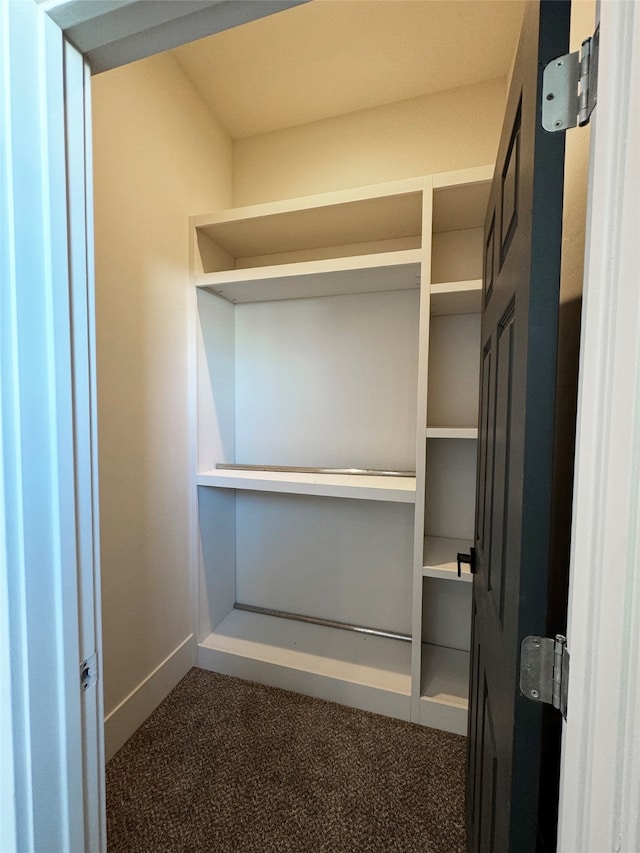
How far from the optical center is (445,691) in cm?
154

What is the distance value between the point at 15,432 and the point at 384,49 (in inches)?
77.8

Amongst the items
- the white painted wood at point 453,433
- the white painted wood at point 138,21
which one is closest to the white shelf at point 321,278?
the white painted wood at point 453,433

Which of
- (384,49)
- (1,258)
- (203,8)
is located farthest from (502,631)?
(384,49)

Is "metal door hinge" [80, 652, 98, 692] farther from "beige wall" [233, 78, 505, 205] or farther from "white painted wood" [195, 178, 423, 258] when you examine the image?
"beige wall" [233, 78, 505, 205]

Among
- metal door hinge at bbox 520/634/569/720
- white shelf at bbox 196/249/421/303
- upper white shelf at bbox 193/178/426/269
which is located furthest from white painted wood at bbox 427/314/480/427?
metal door hinge at bbox 520/634/569/720

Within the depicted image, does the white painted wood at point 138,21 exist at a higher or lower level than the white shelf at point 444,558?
higher

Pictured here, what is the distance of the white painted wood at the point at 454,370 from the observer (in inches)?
67.5

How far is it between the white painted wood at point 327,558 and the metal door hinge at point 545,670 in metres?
1.35

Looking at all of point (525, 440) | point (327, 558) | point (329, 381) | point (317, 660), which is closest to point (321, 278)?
point (329, 381)

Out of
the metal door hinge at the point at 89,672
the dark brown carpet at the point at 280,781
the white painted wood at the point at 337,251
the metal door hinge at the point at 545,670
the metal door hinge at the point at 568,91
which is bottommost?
the dark brown carpet at the point at 280,781

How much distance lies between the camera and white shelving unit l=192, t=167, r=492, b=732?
5.06 ft

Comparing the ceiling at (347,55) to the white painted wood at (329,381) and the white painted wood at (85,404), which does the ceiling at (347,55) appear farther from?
the white painted wood at (85,404)

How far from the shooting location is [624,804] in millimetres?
409

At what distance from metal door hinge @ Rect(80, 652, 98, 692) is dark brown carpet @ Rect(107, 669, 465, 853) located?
3.02 ft
